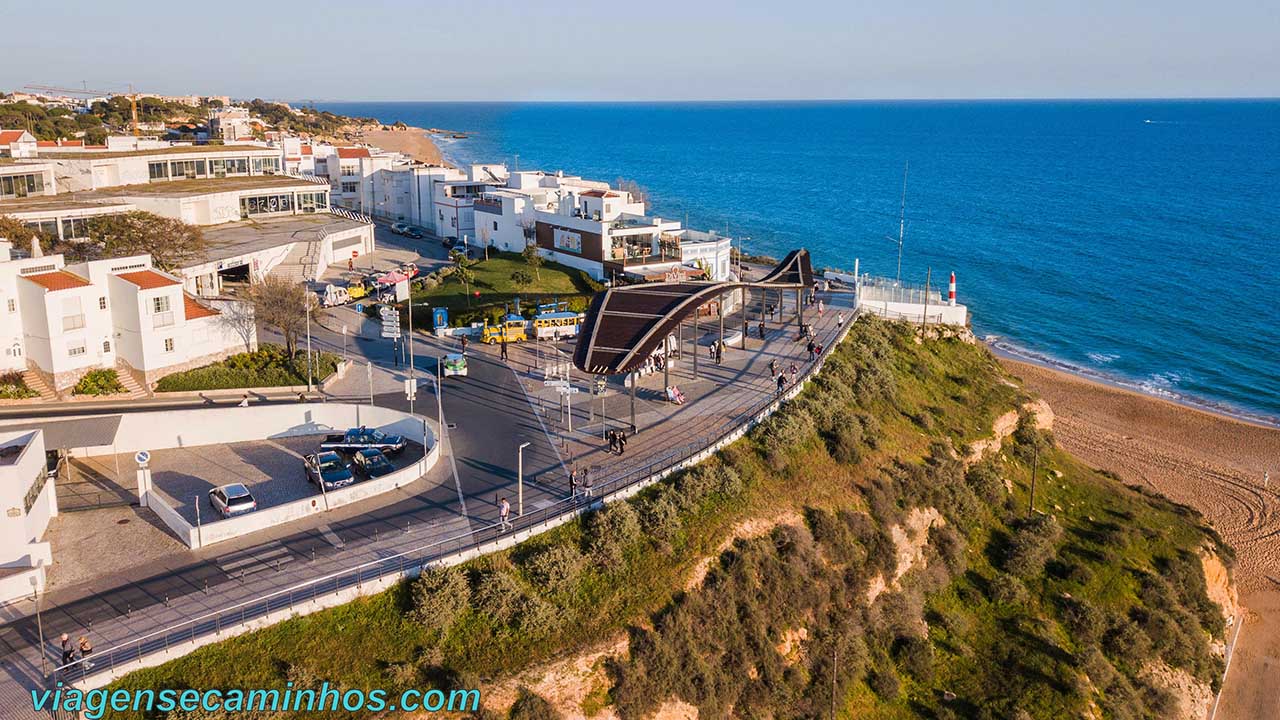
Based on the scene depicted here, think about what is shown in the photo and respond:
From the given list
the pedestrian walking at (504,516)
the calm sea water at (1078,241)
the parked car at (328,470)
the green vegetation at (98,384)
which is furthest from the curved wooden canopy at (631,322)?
the calm sea water at (1078,241)

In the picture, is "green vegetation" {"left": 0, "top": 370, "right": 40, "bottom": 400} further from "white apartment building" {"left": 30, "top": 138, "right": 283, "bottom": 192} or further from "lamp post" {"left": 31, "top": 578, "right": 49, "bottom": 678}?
"white apartment building" {"left": 30, "top": 138, "right": 283, "bottom": 192}

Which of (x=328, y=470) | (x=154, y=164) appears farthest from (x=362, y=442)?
(x=154, y=164)

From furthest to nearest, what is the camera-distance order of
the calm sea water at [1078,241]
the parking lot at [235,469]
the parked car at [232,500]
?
1. the calm sea water at [1078,241]
2. the parking lot at [235,469]
3. the parked car at [232,500]

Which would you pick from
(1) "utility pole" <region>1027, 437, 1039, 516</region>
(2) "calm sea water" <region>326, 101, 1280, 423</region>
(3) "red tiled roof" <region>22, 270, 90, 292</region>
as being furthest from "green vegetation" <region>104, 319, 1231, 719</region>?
(2) "calm sea water" <region>326, 101, 1280, 423</region>

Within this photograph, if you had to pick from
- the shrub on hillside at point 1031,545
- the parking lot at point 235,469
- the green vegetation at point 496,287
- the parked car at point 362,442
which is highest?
the green vegetation at point 496,287

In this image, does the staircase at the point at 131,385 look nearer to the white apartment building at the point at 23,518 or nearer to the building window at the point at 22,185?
the white apartment building at the point at 23,518

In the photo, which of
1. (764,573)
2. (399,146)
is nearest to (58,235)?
(764,573)
